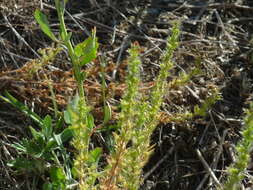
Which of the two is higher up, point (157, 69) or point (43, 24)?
point (43, 24)

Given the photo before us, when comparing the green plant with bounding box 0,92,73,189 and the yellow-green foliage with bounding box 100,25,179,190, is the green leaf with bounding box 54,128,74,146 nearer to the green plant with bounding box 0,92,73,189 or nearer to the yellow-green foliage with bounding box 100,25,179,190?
the green plant with bounding box 0,92,73,189

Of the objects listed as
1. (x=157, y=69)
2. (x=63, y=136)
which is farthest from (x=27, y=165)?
(x=157, y=69)

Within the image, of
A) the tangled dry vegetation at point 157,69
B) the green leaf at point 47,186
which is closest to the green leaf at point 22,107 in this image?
the tangled dry vegetation at point 157,69

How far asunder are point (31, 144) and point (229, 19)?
1589 millimetres

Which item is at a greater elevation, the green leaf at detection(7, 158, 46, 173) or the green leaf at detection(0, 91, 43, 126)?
the green leaf at detection(0, 91, 43, 126)

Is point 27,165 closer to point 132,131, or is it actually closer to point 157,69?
point 132,131

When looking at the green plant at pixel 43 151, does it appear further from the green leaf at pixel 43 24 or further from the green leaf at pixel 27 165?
the green leaf at pixel 43 24

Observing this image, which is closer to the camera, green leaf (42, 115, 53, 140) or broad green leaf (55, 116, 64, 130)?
green leaf (42, 115, 53, 140)

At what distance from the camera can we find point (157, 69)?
2.66m

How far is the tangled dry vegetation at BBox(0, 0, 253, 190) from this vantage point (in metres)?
2.24

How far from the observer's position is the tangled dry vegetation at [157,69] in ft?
7.34

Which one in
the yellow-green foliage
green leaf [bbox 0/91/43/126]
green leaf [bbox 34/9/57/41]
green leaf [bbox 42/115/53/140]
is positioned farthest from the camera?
green leaf [bbox 0/91/43/126]

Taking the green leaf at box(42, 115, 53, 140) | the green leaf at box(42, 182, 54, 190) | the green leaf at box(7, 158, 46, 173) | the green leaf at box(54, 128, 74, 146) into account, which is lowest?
the green leaf at box(42, 182, 54, 190)

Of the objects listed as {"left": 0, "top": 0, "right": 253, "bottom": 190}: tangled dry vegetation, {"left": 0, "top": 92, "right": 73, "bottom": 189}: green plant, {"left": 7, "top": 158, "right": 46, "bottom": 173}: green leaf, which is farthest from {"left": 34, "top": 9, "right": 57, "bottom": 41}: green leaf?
{"left": 7, "top": 158, "right": 46, "bottom": 173}: green leaf
